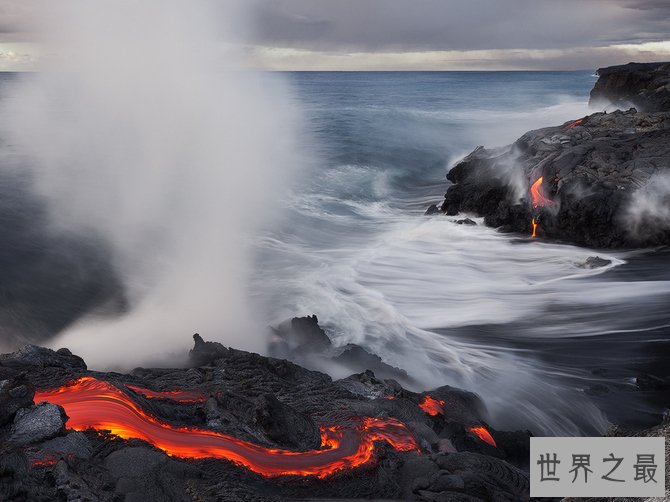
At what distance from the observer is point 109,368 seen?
8156 mm

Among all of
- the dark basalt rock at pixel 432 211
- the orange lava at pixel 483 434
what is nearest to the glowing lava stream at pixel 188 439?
the orange lava at pixel 483 434

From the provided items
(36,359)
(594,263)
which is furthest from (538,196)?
(36,359)

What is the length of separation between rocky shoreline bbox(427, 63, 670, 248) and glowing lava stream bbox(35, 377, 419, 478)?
12.4 metres

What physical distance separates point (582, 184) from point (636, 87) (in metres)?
17.5

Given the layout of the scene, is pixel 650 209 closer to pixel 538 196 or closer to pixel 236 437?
pixel 538 196

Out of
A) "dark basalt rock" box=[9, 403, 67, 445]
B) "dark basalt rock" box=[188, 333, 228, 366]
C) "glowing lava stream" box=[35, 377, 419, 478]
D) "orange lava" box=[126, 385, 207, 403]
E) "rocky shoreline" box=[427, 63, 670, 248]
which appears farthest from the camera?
"rocky shoreline" box=[427, 63, 670, 248]

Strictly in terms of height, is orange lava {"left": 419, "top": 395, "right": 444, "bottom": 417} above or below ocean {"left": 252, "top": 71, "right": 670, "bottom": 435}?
above

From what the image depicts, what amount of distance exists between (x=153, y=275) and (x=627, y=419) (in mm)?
10922

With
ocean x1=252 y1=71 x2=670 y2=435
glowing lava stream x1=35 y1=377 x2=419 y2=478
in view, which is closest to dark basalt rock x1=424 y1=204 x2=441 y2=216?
ocean x1=252 y1=71 x2=670 y2=435

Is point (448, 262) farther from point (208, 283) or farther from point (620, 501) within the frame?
point (620, 501)

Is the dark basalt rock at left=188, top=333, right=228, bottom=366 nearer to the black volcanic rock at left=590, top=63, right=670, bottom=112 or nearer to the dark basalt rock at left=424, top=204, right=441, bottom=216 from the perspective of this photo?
the dark basalt rock at left=424, top=204, right=441, bottom=216

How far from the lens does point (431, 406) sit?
697 centimetres

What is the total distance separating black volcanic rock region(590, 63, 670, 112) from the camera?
25.1 m

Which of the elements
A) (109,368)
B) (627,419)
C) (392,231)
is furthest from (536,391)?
(392,231)
